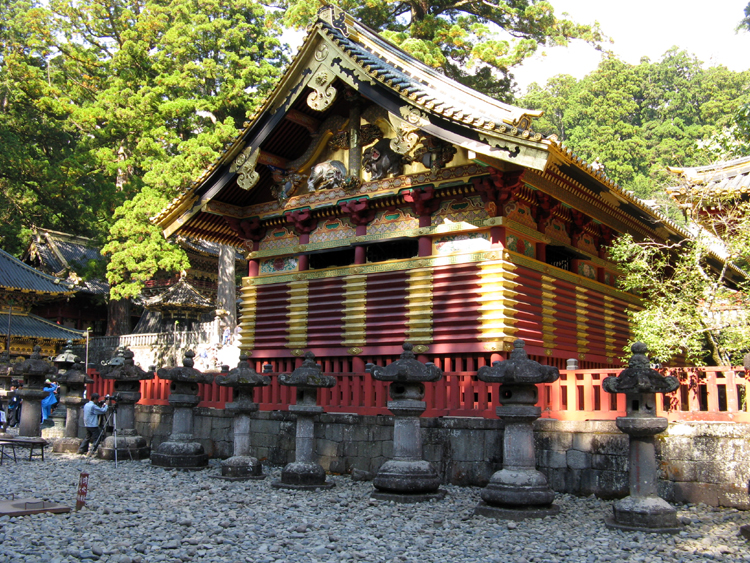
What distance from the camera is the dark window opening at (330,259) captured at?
1650 centimetres

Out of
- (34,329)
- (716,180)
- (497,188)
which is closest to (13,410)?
(34,329)

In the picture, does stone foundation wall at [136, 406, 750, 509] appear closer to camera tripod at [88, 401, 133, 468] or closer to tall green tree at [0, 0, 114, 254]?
camera tripod at [88, 401, 133, 468]

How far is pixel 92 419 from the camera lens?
52.5 feet

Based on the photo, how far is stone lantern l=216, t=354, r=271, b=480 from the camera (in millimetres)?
12109

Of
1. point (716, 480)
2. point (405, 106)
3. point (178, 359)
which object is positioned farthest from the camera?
point (178, 359)

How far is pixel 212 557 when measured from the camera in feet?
23.0

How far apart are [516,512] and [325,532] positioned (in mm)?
2551

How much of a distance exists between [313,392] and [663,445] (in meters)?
5.78

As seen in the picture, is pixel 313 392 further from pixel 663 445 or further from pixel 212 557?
pixel 663 445

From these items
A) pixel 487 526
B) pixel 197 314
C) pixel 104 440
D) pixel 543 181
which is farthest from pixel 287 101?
pixel 197 314

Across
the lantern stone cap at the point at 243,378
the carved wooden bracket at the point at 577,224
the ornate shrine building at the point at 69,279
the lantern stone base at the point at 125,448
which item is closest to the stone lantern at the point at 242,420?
the lantern stone cap at the point at 243,378

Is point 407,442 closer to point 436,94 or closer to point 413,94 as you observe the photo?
point 413,94

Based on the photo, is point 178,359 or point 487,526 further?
point 178,359

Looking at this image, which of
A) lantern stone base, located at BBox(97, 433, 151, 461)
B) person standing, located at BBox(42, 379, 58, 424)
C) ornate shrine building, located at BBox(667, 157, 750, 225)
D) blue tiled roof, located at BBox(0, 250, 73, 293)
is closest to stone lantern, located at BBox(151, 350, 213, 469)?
lantern stone base, located at BBox(97, 433, 151, 461)
